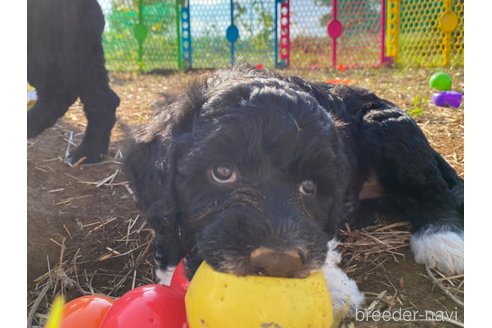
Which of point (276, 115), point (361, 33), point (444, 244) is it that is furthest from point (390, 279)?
point (361, 33)

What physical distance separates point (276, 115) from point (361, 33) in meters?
1.64

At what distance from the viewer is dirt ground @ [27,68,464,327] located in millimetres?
2695

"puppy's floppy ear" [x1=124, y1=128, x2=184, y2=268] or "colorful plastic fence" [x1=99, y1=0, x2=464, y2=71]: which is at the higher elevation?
"colorful plastic fence" [x1=99, y1=0, x2=464, y2=71]

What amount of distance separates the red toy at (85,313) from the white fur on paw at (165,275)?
40 centimetres

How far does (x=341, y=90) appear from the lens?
3.42m

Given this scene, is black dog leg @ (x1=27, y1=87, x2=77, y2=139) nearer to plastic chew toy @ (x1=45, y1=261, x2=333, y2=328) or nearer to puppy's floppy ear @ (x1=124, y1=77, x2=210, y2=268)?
puppy's floppy ear @ (x1=124, y1=77, x2=210, y2=268)

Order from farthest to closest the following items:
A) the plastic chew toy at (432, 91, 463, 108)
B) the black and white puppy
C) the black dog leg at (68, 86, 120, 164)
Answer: the black dog leg at (68, 86, 120, 164), the plastic chew toy at (432, 91, 463, 108), the black and white puppy

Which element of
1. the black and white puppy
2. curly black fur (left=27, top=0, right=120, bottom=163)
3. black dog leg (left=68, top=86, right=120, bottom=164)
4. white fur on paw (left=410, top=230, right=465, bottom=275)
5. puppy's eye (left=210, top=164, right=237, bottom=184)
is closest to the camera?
the black and white puppy

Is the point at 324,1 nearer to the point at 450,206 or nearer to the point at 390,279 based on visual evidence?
the point at 450,206

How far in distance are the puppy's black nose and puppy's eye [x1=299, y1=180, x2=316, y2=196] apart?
15.7 inches

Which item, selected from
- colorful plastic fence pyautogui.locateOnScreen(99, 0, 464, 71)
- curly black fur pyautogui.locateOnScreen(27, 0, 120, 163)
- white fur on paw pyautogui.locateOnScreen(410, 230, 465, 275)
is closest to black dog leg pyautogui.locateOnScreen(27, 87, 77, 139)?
curly black fur pyautogui.locateOnScreen(27, 0, 120, 163)

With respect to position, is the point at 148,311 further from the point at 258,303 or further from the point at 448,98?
the point at 448,98

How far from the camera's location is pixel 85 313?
7.39 feet

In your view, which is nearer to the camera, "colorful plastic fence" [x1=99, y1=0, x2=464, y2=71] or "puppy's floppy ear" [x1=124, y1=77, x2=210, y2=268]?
"puppy's floppy ear" [x1=124, y1=77, x2=210, y2=268]
